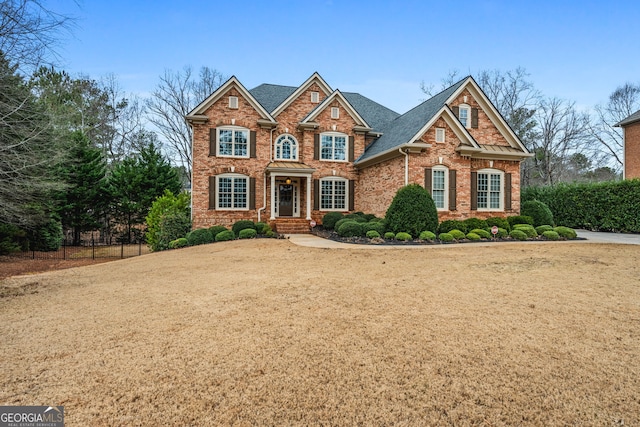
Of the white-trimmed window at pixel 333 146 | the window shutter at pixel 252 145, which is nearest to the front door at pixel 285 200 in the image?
the window shutter at pixel 252 145

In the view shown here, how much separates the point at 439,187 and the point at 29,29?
14.1 metres

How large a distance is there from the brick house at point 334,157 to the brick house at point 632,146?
10.7 m

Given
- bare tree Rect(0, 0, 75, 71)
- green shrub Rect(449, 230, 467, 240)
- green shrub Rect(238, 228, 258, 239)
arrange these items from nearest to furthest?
1. bare tree Rect(0, 0, 75, 71)
2. green shrub Rect(449, 230, 467, 240)
3. green shrub Rect(238, 228, 258, 239)

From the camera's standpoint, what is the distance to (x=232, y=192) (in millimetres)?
16594

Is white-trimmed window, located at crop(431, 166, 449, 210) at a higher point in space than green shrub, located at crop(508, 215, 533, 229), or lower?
higher

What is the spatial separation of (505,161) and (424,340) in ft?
51.1

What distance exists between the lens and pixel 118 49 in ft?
39.4

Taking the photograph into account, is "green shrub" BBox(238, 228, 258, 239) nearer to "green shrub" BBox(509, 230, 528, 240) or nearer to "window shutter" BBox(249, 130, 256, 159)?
"window shutter" BBox(249, 130, 256, 159)

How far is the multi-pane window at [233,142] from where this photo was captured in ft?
54.1

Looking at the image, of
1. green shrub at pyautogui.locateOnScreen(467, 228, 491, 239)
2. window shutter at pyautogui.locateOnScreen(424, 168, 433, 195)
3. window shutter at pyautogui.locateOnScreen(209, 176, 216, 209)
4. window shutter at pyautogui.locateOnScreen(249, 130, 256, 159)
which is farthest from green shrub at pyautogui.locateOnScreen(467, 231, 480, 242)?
window shutter at pyautogui.locateOnScreen(209, 176, 216, 209)

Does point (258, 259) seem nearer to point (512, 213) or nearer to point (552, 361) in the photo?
point (552, 361)

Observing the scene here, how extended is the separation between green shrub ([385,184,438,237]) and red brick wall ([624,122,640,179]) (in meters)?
17.8

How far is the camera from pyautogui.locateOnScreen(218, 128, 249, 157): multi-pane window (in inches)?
649

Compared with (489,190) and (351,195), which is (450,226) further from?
(351,195)
